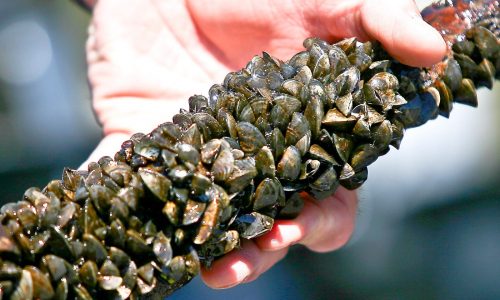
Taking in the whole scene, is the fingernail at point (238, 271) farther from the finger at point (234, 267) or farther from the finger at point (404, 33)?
the finger at point (404, 33)

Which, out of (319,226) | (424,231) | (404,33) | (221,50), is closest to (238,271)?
(319,226)

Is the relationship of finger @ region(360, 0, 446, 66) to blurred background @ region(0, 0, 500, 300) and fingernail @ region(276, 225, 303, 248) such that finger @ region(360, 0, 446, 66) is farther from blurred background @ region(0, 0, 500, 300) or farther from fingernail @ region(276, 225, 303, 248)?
blurred background @ region(0, 0, 500, 300)

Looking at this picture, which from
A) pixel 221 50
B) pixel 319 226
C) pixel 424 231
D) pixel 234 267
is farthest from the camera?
pixel 424 231

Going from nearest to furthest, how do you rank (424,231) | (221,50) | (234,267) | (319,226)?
1. (234,267)
2. (319,226)
3. (221,50)
4. (424,231)

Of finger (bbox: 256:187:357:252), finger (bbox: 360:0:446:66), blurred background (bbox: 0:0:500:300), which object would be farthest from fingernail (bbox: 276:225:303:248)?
blurred background (bbox: 0:0:500:300)

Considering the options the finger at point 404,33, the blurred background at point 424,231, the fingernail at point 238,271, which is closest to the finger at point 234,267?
the fingernail at point 238,271

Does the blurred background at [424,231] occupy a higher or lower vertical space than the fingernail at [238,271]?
lower

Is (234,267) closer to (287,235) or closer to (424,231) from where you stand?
(287,235)
